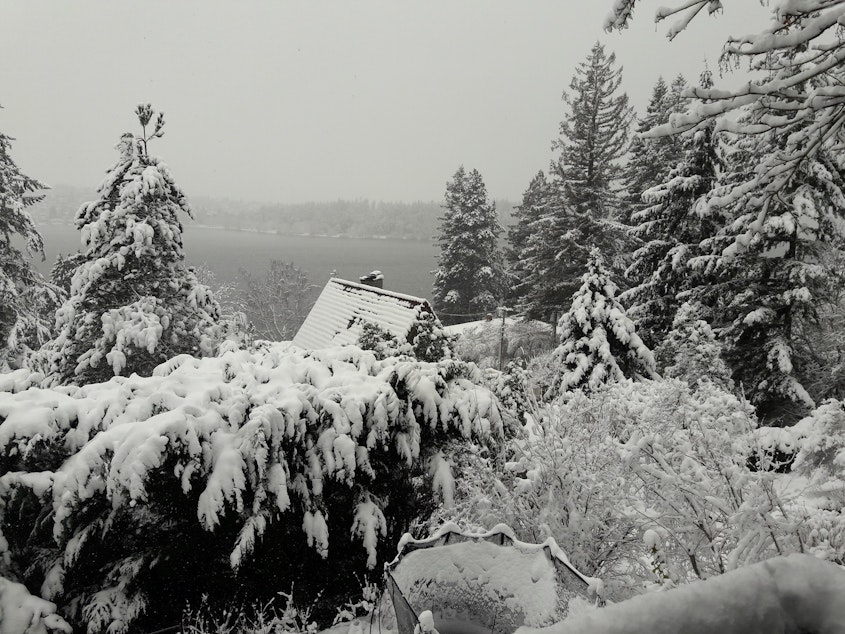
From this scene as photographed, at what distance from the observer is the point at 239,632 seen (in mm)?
4359

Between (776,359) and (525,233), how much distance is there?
22.0 metres

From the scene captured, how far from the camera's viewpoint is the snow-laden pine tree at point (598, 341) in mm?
11891

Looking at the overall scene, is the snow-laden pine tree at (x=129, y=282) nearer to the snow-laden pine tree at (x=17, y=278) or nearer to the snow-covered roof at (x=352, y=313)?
the snow-covered roof at (x=352, y=313)

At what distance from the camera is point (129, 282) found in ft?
28.5

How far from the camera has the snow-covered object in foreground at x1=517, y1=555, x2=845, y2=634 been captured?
0.77 m

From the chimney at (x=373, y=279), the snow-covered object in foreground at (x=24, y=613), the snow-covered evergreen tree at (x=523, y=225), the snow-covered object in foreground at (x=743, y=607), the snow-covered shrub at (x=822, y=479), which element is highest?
the snow-covered evergreen tree at (x=523, y=225)

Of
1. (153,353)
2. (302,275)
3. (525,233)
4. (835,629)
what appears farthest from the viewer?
(302,275)

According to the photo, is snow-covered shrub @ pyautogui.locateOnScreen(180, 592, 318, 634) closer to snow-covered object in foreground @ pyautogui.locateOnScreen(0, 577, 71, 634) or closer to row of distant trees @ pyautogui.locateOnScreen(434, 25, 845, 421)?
snow-covered object in foreground @ pyautogui.locateOnScreen(0, 577, 71, 634)

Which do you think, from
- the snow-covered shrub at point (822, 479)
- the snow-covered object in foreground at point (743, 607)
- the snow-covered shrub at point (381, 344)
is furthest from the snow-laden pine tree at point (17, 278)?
the snow-covered shrub at point (822, 479)

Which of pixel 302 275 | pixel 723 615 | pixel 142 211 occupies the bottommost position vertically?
pixel 302 275

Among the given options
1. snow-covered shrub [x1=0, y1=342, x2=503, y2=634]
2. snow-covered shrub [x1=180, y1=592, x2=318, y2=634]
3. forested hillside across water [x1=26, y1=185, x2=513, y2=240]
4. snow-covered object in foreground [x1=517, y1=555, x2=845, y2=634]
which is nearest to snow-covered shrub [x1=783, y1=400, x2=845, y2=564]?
snow-covered shrub [x1=0, y1=342, x2=503, y2=634]

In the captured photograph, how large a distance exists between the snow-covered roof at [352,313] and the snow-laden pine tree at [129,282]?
4528mm

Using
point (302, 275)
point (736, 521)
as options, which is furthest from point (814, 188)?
point (302, 275)

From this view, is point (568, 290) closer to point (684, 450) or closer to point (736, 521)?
point (684, 450)
